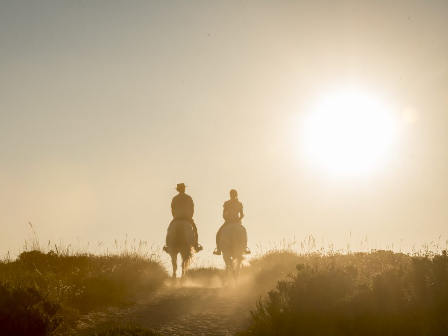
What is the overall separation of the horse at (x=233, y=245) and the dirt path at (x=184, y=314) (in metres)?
2.69

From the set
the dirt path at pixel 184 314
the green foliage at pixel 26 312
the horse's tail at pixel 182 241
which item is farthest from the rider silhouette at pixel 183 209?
the green foliage at pixel 26 312

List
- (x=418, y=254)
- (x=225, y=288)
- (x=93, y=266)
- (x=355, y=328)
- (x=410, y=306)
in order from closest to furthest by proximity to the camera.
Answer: (x=355, y=328), (x=410, y=306), (x=418, y=254), (x=93, y=266), (x=225, y=288)

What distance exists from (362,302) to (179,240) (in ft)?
31.0

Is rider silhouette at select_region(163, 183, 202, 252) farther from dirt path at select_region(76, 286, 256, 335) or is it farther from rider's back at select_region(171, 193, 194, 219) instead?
dirt path at select_region(76, 286, 256, 335)

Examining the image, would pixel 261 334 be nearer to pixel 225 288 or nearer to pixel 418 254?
pixel 418 254

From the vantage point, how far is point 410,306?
31.1 feet

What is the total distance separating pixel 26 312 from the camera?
29.9 feet

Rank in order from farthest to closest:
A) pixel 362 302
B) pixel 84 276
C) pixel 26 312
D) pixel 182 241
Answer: pixel 182 241 < pixel 84 276 < pixel 362 302 < pixel 26 312

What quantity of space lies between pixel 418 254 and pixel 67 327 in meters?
8.43

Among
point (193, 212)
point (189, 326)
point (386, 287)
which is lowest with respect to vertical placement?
point (189, 326)

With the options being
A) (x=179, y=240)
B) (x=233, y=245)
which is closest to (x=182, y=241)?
(x=179, y=240)

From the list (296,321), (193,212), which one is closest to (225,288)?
(193,212)

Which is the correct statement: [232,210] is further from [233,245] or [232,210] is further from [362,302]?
[362,302]

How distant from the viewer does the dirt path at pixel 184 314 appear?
404 inches
